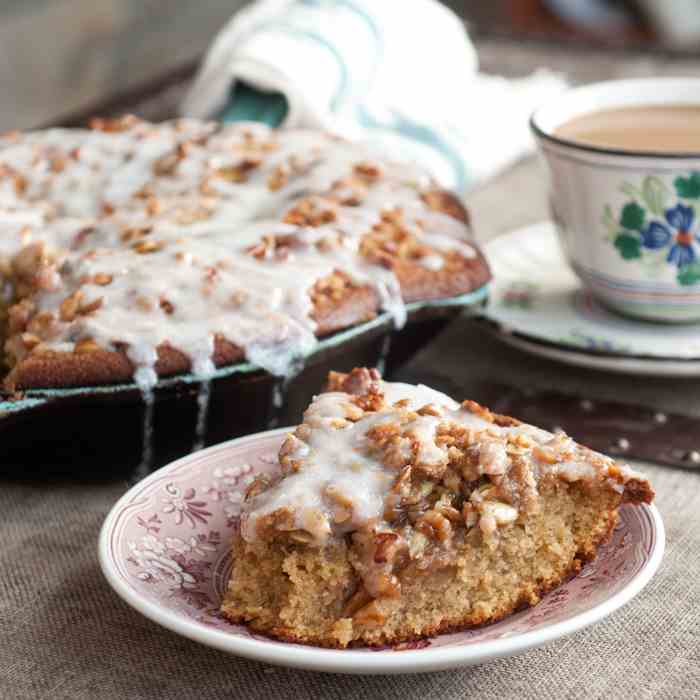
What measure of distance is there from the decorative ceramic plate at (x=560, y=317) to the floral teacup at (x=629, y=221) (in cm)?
3

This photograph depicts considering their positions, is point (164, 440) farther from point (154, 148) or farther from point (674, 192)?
point (674, 192)

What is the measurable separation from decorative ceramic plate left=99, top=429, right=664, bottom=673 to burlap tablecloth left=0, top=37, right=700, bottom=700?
5 centimetres

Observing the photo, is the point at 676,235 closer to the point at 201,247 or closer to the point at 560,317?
the point at 560,317

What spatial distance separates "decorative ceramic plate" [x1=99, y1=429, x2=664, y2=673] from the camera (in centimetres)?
78

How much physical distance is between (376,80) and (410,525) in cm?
129

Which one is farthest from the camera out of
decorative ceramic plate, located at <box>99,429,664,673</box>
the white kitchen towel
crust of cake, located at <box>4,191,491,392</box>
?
the white kitchen towel

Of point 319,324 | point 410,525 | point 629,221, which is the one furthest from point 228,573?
point 629,221

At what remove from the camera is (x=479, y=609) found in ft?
2.83

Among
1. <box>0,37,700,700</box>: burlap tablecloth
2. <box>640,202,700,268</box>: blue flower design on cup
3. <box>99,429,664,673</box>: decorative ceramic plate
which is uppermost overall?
<box>640,202,700,268</box>: blue flower design on cup

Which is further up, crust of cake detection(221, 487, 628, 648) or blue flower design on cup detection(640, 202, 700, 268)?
blue flower design on cup detection(640, 202, 700, 268)

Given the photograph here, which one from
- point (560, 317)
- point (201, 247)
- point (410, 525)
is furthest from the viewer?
point (560, 317)

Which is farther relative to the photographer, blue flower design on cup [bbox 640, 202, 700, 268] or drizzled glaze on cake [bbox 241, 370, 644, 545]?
blue flower design on cup [bbox 640, 202, 700, 268]

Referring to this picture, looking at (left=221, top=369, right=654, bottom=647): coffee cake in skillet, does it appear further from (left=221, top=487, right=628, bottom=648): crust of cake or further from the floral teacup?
the floral teacup

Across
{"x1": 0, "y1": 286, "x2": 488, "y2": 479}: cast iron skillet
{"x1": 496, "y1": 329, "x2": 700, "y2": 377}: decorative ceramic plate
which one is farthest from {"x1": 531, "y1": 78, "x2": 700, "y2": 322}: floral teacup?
{"x1": 0, "y1": 286, "x2": 488, "y2": 479}: cast iron skillet
